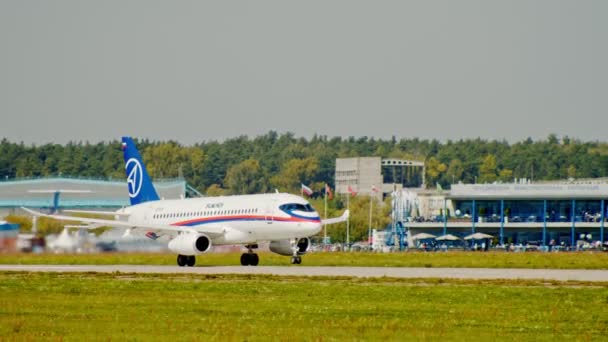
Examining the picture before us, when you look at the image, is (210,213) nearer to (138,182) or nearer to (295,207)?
(295,207)

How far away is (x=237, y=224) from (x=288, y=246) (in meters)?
3.35

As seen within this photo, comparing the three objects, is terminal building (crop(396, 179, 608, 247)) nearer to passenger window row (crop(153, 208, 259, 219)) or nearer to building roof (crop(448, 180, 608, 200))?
building roof (crop(448, 180, 608, 200))

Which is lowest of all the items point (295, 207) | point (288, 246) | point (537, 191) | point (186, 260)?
point (186, 260)

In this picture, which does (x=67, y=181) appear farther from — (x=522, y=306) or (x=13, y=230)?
(x=522, y=306)

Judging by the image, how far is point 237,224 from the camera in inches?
2677

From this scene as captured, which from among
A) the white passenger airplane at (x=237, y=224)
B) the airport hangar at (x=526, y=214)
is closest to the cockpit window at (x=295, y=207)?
the white passenger airplane at (x=237, y=224)

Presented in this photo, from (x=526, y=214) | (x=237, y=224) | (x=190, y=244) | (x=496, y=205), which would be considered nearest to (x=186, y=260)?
(x=190, y=244)

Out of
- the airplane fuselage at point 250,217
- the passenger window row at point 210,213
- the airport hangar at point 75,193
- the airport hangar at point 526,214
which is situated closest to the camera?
the airplane fuselage at point 250,217

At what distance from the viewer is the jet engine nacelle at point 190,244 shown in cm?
6650

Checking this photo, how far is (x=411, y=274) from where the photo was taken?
5516cm

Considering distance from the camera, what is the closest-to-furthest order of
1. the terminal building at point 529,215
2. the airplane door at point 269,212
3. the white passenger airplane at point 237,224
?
the white passenger airplane at point 237,224 < the airplane door at point 269,212 < the terminal building at point 529,215

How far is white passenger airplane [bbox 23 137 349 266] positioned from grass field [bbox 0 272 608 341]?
1639 cm

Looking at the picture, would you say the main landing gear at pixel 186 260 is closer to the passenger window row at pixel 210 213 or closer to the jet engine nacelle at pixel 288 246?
the passenger window row at pixel 210 213

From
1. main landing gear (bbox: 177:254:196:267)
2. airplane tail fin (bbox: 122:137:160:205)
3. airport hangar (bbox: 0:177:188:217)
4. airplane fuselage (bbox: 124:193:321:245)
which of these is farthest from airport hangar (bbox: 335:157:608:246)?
main landing gear (bbox: 177:254:196:267)
